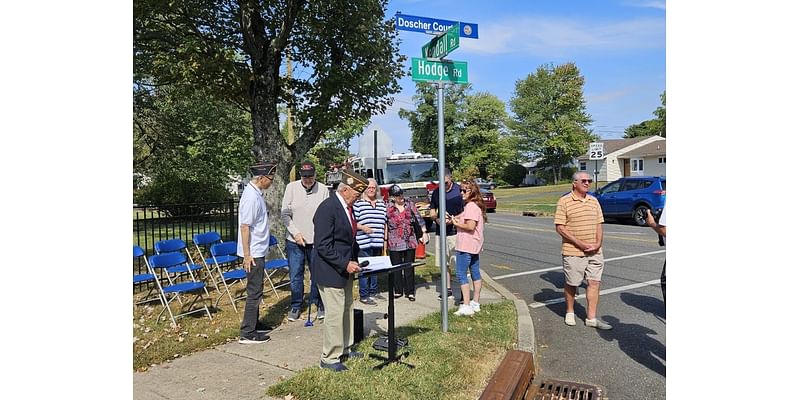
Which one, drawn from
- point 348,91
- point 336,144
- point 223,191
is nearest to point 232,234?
point 348,91

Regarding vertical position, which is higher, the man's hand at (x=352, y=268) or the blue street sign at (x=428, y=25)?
the blue street sign at (x=428, y=25)

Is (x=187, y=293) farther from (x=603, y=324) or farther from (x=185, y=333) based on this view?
(x=603, y=324)

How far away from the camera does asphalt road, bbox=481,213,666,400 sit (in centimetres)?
502

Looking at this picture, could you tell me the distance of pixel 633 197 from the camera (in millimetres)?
18875

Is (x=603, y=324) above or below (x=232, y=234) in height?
below

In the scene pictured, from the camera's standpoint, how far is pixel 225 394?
431 centimetres

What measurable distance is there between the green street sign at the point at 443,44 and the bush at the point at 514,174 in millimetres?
55451

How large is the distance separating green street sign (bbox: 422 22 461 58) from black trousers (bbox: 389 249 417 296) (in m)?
3.15

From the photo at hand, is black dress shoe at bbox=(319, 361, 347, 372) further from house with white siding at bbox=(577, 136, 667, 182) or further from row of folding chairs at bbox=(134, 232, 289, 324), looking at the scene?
house with white siding at bbox=(577, 136, 667, 182)

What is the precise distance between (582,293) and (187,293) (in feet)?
20.0

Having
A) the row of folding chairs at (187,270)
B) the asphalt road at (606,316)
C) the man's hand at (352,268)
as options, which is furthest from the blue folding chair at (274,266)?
the asphalt road at (606,316)

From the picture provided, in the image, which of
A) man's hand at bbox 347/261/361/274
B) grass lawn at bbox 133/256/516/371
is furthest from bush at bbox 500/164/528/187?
man's hand at bbox 347/261/361/274

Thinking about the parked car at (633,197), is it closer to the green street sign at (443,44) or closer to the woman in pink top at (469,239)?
the woman in pink top at (469,239)

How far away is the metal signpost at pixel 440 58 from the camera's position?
5473mm
